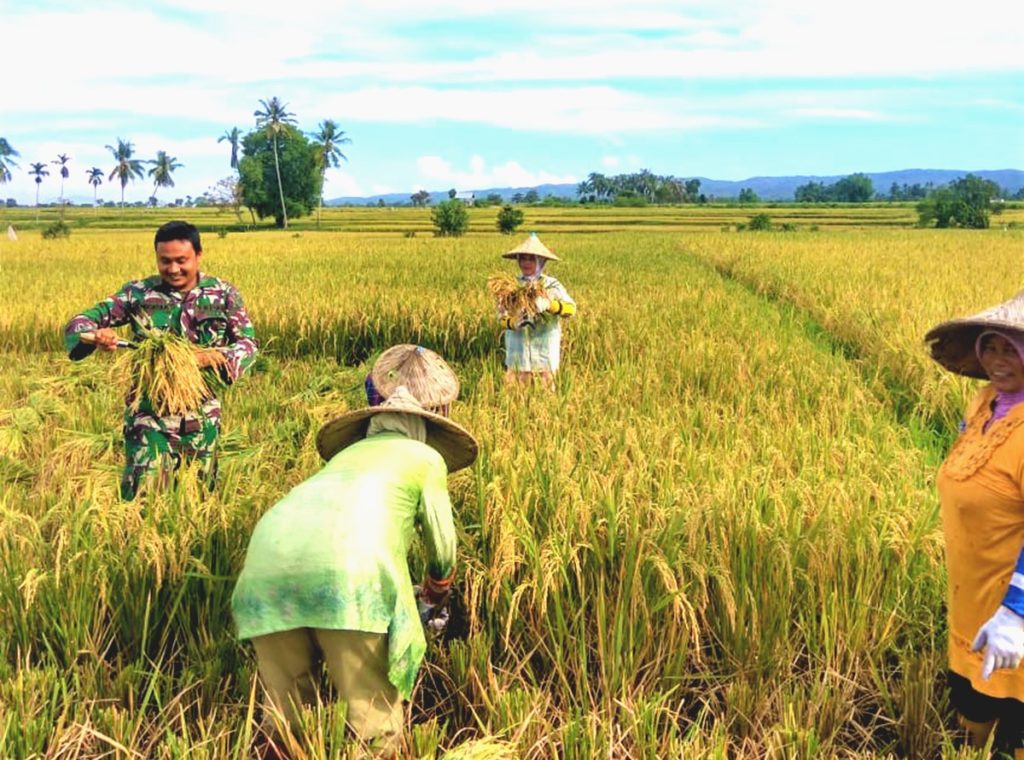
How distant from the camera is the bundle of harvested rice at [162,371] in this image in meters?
2.83

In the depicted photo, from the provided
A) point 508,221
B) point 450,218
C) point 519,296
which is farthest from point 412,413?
point 508,221

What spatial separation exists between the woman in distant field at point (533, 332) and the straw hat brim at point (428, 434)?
2.63 meters

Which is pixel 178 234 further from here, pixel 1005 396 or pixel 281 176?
pixel 281 176

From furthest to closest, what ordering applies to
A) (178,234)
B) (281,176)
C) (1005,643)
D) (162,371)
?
(281,176) → (178,234) → (162,371) → (1005,643)

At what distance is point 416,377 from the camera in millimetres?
2186

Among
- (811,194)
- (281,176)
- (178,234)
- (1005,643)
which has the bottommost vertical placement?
(1005,643)

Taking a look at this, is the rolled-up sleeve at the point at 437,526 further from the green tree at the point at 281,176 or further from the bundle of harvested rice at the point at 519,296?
the green tree at the point at 281,176

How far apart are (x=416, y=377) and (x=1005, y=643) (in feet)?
5.20

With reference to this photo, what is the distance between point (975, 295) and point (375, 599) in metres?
9.41

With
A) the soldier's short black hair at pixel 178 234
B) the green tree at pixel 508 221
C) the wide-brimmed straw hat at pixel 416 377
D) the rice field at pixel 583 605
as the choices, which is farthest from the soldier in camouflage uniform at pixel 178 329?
the green tree at pixel 508 221

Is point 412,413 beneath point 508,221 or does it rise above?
beneath

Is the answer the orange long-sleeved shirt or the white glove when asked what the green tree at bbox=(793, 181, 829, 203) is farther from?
the white glove

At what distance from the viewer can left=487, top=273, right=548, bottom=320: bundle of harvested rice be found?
4797 millimetres

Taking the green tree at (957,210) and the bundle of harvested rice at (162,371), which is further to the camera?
the green tree at (957,210)
